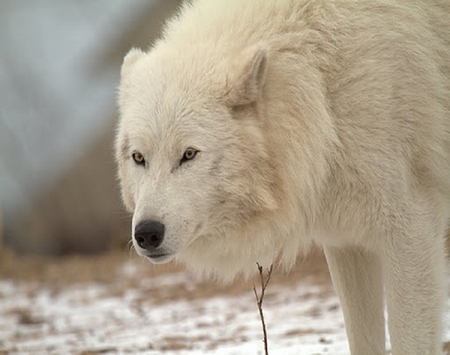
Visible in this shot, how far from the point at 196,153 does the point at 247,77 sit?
504mm

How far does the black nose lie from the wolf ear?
31.9 inches

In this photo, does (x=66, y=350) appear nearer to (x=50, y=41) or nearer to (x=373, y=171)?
(x=373, y=171)

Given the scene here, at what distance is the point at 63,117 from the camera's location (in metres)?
17.1

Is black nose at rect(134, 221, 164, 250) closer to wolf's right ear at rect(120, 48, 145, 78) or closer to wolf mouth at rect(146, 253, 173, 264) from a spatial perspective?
wolf mouth at rect(146, 253, 173, 264)

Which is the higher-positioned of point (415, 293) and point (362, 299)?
point (362, 299)

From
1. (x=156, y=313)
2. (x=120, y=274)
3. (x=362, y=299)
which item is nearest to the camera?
(x=362, y=299)

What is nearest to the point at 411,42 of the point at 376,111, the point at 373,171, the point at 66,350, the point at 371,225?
the point at 376,111

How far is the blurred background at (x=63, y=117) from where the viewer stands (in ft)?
45.1

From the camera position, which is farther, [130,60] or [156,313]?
[156,313]

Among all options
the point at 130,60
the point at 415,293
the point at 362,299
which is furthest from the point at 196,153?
the point at 362,299

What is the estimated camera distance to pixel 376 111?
4.16 m

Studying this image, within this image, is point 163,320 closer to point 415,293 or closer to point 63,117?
point 415,293

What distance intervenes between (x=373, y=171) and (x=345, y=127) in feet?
0.96

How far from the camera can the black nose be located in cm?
383
